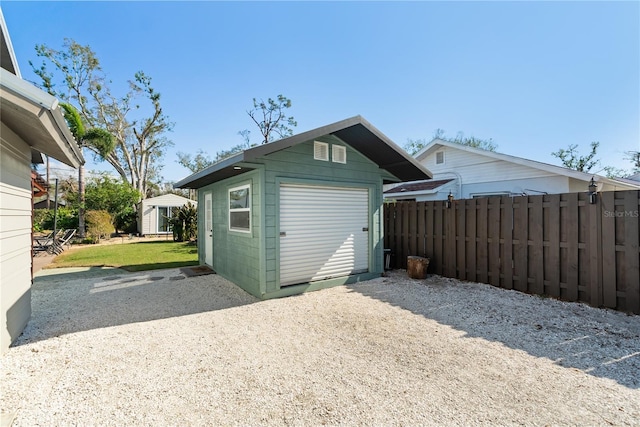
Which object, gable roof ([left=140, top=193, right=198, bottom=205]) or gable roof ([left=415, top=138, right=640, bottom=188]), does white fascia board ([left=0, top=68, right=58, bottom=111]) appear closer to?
gable roof ([left=415, top=138, right=640, bottom=188])

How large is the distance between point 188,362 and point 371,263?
484cm

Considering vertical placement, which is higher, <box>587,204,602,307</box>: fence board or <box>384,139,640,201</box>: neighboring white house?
<box>384,139,640,201</box>: neighboring white house

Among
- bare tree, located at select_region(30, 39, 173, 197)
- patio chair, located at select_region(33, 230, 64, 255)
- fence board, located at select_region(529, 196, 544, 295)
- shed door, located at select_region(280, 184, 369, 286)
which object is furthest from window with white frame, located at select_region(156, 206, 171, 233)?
fence board, located at select_region(529, 196, 544, 295)

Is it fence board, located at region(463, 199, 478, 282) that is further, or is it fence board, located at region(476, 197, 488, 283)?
fence board, located at region(463, 199, 478, 282)

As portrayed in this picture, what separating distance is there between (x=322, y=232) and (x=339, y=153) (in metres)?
1.90

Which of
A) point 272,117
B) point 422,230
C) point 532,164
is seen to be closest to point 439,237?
point 422,230

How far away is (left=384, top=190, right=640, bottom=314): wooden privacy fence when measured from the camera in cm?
446

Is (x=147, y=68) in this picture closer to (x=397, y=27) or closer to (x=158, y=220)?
(x=158, y=220)

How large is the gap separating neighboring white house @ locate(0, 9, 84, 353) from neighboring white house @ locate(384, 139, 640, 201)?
11370mm

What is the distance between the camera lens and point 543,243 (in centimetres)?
534

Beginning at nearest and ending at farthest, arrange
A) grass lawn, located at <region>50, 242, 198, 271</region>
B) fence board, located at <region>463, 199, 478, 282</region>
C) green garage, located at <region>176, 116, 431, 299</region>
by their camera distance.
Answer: green garage, located at <region>176, 116, 431, 299</region> → fence board, located at <region>463, 199, 478, 282</region> → grass lawn, located at <region>50, 242, 198, 271</region>

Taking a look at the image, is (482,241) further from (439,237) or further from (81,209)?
(81,209)

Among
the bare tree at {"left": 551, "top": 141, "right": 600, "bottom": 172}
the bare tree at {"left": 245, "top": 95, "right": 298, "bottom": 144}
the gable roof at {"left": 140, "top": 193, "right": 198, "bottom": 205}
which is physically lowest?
the gable roof at {"left": 140, "top": 193, "right": 198, "bottom": 205}

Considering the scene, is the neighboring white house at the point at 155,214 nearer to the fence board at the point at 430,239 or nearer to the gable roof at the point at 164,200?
the gable roof at the point at 164,200
